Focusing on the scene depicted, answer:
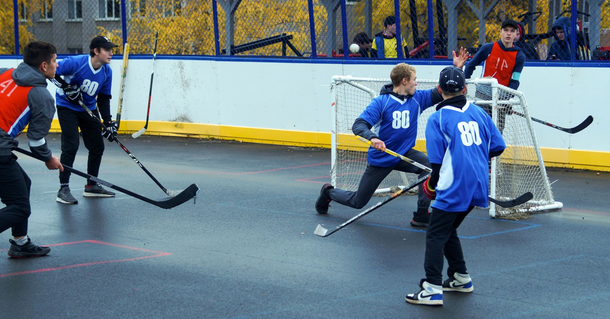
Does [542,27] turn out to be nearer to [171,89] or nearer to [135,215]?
[171,89]

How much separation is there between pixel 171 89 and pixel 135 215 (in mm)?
7939

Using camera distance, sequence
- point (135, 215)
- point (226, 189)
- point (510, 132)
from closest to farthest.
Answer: point (135, 215) → point (510, 132) → point (226, 189)

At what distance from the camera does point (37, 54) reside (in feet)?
18.6


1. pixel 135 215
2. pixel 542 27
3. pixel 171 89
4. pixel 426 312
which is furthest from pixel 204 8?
pixel 426 312

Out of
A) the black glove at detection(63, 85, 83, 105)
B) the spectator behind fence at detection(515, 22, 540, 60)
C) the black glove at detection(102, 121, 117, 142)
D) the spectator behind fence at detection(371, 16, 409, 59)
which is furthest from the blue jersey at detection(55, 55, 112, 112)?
the spectator behind fence at detection(515, 22, 540, 60)

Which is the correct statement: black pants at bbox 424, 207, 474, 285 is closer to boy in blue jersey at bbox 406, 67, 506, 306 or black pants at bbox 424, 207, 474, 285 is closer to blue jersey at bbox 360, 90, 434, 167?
boy in blue jersey at bbox 406, 67, 506, 306

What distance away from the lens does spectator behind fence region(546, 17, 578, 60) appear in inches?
429

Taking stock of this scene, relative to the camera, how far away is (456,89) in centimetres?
474

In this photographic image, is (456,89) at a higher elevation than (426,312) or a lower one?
higher

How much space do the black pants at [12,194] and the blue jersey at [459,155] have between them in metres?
3.00

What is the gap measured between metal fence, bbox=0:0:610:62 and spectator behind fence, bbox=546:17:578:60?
21 millimetres

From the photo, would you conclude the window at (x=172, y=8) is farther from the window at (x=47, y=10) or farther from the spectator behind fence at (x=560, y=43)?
the window at (x=47, y=10)

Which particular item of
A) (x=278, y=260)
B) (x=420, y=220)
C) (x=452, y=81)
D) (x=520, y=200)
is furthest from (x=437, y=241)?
(x=420, y=220)

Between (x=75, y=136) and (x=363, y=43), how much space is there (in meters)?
6.20
